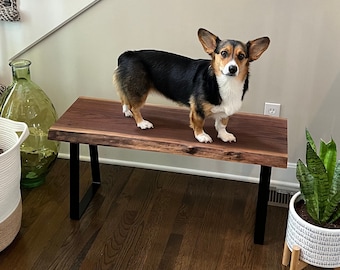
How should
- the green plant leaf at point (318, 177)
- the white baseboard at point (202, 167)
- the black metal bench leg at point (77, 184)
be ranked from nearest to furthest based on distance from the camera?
the green plant leaf at point (318, 177), the black metal bench leg at point (77, 184), the white baseboard at point (202, 167)

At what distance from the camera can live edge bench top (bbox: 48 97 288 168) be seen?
6.39ft

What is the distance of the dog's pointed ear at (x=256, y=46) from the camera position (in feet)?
6.17

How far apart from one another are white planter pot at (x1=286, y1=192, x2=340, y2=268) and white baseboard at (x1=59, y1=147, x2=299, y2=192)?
61 cm

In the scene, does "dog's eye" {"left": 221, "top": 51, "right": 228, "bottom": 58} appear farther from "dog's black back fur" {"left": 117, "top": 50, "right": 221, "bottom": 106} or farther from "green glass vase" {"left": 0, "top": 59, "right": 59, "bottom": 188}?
"green glass vase" {"left": 0, "top": 59, "right": 59, "bottom": 188}

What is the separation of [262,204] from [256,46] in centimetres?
61

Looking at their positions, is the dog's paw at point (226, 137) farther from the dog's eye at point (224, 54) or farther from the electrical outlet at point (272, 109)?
the electrical outlet at point (272, 109)

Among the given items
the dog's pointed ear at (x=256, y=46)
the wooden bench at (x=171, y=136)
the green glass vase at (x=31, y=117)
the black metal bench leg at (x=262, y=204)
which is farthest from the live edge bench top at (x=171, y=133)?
the dog's pointed ear at (x=256, y=46)

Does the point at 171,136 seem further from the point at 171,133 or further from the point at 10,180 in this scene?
the point at 10,180

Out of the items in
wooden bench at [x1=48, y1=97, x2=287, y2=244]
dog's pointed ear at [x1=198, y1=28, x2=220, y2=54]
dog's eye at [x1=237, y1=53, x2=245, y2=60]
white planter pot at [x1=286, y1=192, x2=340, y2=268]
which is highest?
dog's pointed ear at [x1=198, y1=28, x2=220, y2=54]

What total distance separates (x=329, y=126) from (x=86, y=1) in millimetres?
1220

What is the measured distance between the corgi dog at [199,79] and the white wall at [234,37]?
33 cm

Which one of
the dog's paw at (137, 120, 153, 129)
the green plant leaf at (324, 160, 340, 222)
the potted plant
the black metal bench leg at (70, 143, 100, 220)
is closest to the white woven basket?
the black metal bench leg at (70, 143, 100, 220)

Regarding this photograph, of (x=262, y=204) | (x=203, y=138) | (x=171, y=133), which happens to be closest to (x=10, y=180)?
(x=171, y=133)

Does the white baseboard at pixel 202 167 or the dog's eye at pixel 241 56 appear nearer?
the dog's eye at pixel 241 56
